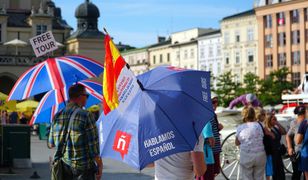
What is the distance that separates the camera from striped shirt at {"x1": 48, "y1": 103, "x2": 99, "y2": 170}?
24.9 feet

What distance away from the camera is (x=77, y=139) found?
7.59 meters

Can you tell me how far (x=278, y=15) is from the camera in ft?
300

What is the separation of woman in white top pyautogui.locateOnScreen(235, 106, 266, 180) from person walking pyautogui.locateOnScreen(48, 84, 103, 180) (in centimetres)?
403

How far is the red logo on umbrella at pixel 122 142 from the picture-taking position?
247 inches

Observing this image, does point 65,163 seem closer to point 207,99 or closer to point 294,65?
point 207,99

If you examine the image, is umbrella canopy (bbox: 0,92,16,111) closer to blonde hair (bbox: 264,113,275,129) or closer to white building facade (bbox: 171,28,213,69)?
blonde hair (bbox: 264,113,275,129)

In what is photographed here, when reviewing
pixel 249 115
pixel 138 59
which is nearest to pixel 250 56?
pixel 138 59

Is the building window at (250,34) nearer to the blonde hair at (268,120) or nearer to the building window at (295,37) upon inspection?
the building window at (295,37)

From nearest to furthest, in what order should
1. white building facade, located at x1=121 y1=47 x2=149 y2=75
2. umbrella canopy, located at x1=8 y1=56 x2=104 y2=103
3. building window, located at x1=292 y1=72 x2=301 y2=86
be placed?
umbrella canopy, located at x1=8 y1=56 x2=104 y2=103
building window, located at x1=292 y1=72 x2=301 y2=86
white building facade, located at x1=121 y1=47 x2=149 y2=75

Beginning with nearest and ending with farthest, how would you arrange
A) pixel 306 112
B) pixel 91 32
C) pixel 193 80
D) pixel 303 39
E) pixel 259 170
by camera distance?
pixel 193 80, pixel 259 170, pixel 306 112, pixel 91 32, pixel 303 39

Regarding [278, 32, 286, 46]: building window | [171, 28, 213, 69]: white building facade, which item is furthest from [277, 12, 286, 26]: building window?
[171, 28, 213, 69]: white building facade

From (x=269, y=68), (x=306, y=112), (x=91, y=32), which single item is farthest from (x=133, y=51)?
(x=306, y=112)

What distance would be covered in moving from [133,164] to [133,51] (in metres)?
122

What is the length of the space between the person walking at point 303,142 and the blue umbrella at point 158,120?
209 inches
